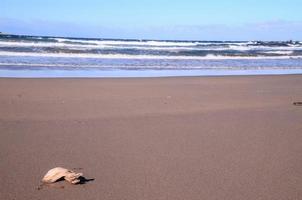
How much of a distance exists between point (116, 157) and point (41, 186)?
974 mm

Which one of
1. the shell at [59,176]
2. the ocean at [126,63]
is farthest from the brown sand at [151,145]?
the ocean at [126,63]

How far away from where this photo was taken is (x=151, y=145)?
4.76 m

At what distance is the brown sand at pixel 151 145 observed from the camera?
3.43 m

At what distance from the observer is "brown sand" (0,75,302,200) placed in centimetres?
343

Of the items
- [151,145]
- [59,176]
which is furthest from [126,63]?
[59,176]

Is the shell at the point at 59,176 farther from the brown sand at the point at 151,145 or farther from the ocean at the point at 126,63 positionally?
the ocean at the point at 126,63

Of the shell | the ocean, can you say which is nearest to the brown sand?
the shell

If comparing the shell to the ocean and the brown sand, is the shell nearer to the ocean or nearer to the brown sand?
the brown sand

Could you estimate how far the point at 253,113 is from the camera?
281 inches

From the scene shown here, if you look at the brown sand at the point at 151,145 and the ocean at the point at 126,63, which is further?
the ocean at the point at 126,63

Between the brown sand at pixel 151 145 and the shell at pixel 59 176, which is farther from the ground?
the shell at pixel 59 176

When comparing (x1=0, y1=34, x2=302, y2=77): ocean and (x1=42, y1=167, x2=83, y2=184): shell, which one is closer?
(x1=42, y1=167, x2=83, y2=184): shell

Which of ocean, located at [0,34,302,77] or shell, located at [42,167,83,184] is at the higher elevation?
shell, located at [42,167,83,184]

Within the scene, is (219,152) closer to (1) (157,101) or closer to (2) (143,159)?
(2) (143,159)
